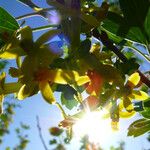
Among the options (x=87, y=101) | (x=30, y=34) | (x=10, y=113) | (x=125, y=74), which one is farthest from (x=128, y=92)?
(x=10, y=113)

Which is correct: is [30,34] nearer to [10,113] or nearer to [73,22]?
[73,22]

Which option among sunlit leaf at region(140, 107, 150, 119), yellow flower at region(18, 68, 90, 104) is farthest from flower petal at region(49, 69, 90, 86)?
sunlit leaf at region(140, 107, 150, 119)

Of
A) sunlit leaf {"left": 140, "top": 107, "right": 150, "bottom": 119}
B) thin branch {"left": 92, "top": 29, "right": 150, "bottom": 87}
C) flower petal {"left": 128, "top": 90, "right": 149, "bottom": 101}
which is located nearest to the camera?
thin branch {"left": 92, "top": 29, "right": 150, "bottom": 87}

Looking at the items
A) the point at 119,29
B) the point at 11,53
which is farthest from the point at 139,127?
the point at 11,53

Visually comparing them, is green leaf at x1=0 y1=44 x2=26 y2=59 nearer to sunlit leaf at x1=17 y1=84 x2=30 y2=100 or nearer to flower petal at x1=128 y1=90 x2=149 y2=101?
sunlit leaf at x1=17 y1=84 x2=30 y2=100

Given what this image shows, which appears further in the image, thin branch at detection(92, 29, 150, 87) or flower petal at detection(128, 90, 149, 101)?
flower petal at detection(128, 90, 149, 101)

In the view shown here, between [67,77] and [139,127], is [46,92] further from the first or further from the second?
[139,127]
